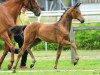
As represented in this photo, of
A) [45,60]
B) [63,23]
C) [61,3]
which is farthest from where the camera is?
[61,3]

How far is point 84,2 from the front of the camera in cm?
3397

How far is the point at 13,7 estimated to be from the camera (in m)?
17.1

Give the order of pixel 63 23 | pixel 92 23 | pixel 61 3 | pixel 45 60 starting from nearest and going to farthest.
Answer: pixel 63 23
pixel 45 60
pixel 92 23
pixel 61 3

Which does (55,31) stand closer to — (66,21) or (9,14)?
(66,21)

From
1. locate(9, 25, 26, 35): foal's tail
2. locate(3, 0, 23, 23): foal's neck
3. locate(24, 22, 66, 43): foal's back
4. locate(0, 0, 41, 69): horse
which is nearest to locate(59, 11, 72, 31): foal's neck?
locate(24, 22, 66, 43): foal's back

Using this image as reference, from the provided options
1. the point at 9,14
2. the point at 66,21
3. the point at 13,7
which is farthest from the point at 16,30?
the point at 66,21

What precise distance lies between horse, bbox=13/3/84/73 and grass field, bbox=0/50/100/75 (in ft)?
2.11

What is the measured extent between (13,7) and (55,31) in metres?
1.41

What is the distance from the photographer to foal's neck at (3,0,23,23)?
672 inches

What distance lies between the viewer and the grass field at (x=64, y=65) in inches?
608

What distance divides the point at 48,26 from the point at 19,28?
2.85 feet

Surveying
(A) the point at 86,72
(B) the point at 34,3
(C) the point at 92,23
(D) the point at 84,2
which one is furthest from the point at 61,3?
(A) the point at 86,72

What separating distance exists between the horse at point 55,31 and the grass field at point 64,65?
64cm

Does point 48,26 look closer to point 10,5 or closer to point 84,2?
point 10,5
